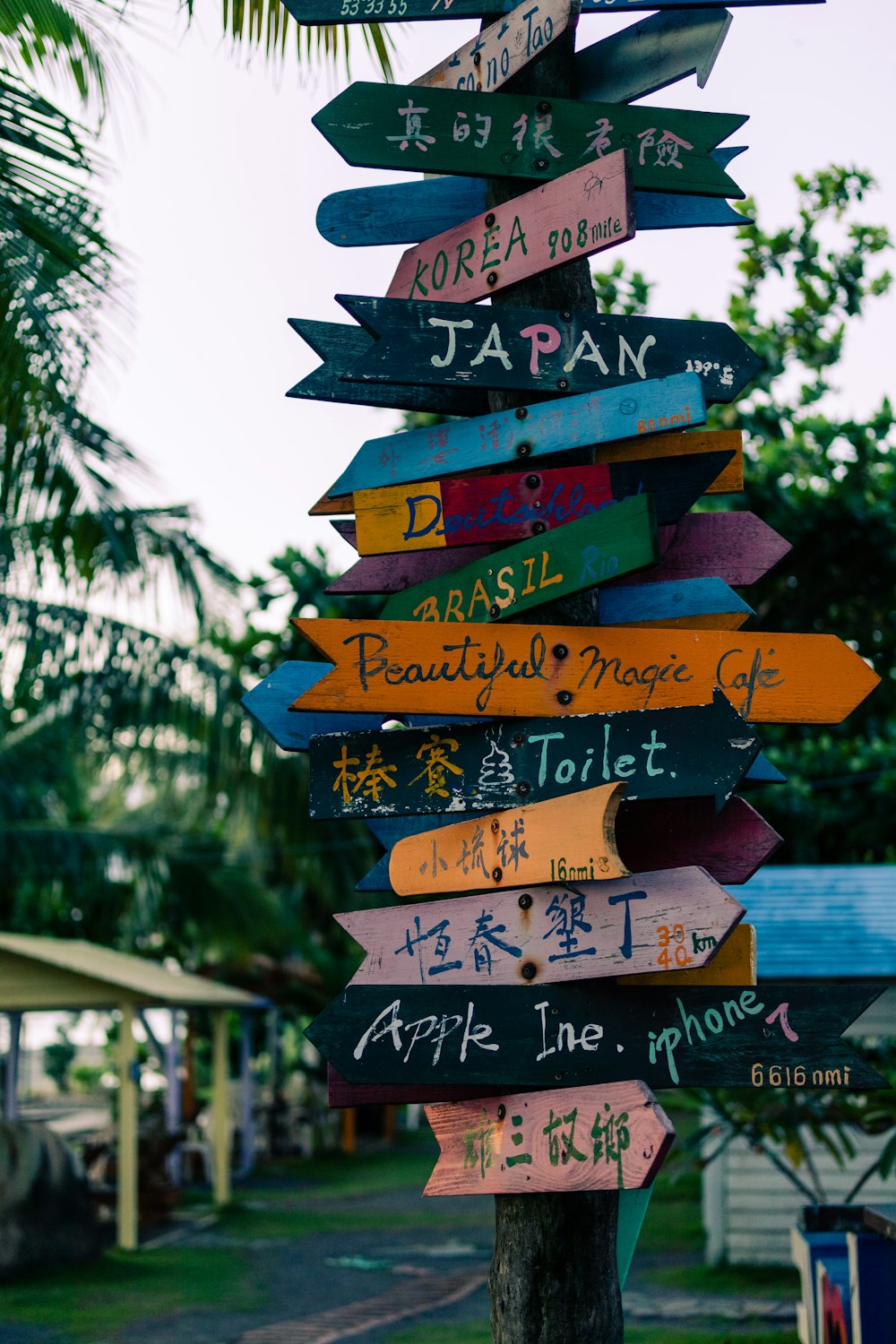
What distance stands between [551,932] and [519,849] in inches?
8.2

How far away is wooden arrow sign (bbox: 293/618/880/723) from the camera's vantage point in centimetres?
357

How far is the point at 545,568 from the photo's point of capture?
11.9ft

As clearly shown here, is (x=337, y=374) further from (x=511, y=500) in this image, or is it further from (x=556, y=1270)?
(x=556, y=1270)

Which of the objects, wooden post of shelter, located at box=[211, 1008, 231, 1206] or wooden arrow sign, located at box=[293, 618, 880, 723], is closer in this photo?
wooden arrow sign, located at box=[293, 618, 880, 723]

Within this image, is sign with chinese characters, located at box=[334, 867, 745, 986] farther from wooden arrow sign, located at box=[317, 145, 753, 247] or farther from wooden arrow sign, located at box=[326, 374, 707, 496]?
wooden arrow sign, located at box=[317, 145, 753, 247]

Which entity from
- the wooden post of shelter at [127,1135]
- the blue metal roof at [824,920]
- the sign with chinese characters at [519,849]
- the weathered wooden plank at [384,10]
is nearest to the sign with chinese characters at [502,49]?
the weathered wooden plank at [384,10]

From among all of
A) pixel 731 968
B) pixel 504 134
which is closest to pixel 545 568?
pixel 731 968

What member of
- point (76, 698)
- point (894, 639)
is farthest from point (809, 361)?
point (76, 698)

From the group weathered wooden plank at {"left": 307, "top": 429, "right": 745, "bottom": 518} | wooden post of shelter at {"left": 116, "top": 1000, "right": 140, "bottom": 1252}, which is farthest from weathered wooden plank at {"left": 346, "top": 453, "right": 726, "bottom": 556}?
wooden post of shelter at {"left": 116, "top": 1000, "right": 140, "bottom": 1252}

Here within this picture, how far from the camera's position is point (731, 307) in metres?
18.2

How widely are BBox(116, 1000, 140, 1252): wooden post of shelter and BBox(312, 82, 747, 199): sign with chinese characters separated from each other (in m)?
11.7

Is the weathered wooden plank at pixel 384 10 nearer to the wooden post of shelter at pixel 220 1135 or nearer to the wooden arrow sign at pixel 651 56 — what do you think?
the wooden arrow sign at pixel 651 56

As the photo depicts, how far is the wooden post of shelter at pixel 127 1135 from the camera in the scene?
14148 mm

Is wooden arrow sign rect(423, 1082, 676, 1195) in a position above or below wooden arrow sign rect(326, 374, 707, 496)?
below
